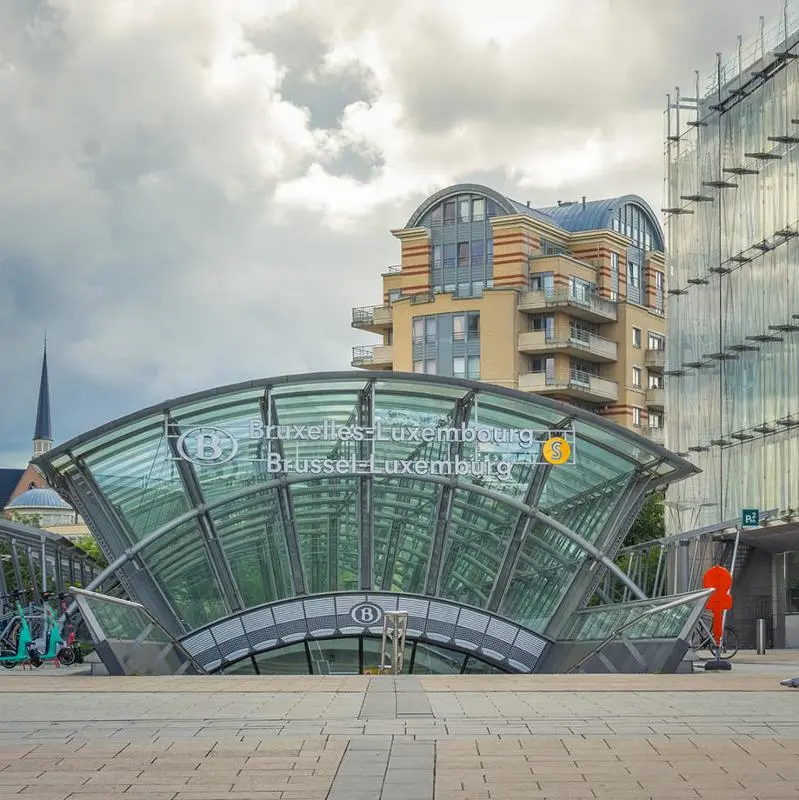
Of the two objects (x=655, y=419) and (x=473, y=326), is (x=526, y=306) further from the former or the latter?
(x=655, y=419)

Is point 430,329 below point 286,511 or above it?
above

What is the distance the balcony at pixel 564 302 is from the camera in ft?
263

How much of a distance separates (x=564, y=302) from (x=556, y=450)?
45.5 m

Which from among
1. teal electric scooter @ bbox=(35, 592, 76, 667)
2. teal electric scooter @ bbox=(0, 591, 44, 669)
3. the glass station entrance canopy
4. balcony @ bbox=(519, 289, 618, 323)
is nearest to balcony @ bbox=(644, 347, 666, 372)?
balcony @ bbox=(519, 289, 618, 323)

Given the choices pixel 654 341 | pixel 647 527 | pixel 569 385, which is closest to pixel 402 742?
pixel 647 527

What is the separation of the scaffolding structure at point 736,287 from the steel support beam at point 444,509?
11.0 metres

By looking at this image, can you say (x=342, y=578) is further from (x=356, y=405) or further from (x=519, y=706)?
(x=519, y=706)

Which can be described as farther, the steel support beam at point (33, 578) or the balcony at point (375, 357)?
the balcony at point (375, 357)

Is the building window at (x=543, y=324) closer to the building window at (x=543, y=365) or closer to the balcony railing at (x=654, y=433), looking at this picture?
the building window at (x=543, y=365)

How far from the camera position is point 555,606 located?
3556 cm

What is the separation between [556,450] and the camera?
1383 inches

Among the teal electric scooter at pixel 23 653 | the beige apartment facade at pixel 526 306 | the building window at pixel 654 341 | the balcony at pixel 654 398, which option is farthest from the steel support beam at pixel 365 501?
the building window at pixel 654 341

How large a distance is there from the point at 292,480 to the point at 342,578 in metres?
2.95

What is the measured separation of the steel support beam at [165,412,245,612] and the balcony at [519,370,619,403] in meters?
45.7
